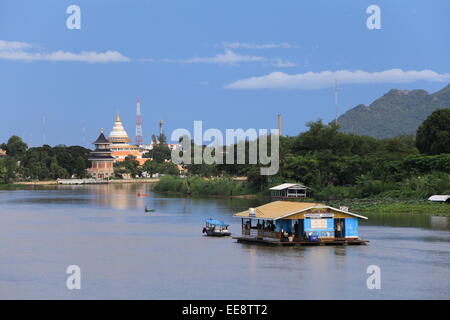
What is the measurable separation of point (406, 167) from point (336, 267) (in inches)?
1199

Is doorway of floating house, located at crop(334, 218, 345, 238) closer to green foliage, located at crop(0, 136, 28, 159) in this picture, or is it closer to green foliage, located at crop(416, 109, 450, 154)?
green foliage, located at crop(416, 109, 450, 154)

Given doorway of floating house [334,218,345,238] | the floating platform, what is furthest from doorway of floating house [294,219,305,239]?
doorway of floating house [334,218,345,238]

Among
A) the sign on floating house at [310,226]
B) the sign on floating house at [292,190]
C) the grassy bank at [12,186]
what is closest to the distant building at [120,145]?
the grassy bank at [12,186]

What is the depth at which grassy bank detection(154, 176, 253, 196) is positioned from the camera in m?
68.7

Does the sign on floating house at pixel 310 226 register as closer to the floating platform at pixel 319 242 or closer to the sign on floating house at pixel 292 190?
the floating platform at pixel 319 242

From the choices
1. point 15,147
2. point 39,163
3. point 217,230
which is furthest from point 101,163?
point 217,230

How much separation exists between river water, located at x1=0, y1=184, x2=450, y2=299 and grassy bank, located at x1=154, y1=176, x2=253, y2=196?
2753cm

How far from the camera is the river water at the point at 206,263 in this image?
21.7 meters

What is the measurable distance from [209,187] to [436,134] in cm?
2120

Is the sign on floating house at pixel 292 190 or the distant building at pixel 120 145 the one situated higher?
the distant building at pixel 120 145

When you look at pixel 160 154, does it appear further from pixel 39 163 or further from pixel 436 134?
pixel 436 134

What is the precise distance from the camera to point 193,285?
22469 mm

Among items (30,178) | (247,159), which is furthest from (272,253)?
(30,178)

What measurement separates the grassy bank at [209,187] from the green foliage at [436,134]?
577 inches
